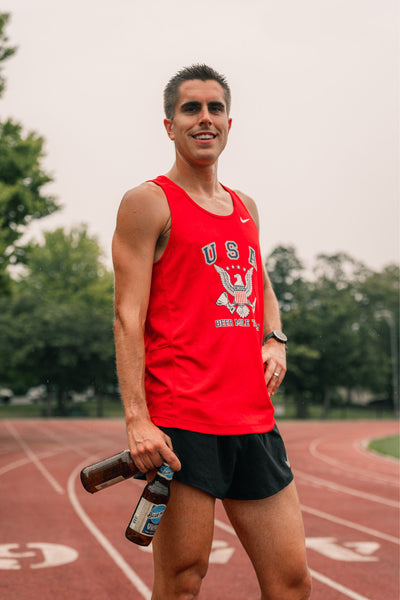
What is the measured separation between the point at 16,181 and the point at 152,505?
17359mm

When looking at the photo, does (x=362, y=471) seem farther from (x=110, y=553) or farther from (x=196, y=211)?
(x=196, y=211)

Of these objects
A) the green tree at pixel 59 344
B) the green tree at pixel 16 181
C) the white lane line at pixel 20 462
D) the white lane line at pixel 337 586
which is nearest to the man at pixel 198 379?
the white lane line at pixel 337 586

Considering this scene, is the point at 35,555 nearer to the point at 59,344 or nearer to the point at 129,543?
the point at 129,543

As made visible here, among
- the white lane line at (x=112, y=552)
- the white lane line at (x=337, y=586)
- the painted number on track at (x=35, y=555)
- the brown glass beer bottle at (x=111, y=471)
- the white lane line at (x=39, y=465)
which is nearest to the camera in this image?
the brown glass beer bottle at (x=111, y=471)

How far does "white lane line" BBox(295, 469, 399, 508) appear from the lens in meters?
11.0

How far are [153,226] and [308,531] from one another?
682cm

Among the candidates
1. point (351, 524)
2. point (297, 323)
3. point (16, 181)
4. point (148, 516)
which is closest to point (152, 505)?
point (148, 516)

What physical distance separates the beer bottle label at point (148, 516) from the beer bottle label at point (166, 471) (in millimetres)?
82

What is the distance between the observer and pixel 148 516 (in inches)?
80.1

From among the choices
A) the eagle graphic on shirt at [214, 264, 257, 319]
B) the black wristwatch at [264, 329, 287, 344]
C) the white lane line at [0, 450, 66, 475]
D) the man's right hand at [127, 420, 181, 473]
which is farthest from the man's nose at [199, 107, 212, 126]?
the white lane line at [0, 450, 66, 475]

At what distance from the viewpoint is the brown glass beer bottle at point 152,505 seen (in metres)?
2.03

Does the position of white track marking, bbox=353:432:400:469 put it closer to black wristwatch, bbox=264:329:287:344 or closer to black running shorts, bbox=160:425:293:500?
black wristwatch, bbox=264:329:287:344

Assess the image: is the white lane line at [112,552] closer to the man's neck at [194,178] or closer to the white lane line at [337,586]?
the white lane line at [337,586]

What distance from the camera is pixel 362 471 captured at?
52.1 ft
